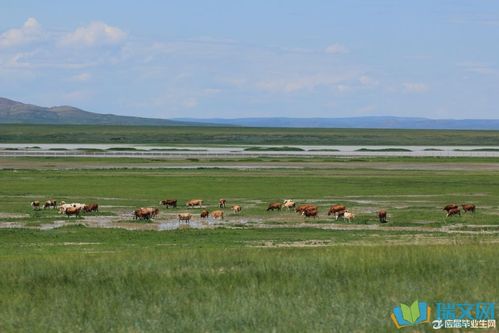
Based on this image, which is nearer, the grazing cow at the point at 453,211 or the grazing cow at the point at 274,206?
the grazing cow at the point at 453,211

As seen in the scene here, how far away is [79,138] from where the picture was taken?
169m

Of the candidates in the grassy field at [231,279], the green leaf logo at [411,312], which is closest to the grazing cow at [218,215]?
the grassy field at [231,279]

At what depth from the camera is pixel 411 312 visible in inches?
478

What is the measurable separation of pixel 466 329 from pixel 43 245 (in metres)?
18.1

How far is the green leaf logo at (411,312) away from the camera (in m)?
11.9

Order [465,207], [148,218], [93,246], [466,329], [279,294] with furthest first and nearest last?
[465,207]
[148,218]
[93,246]
[279,294]
[466,329]

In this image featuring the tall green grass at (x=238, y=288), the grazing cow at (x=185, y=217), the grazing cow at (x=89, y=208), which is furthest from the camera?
the grazing cow at (x=89, y=208)

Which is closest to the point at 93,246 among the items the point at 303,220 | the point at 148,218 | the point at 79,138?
the point at 148,218

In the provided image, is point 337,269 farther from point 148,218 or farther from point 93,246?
point 148,218

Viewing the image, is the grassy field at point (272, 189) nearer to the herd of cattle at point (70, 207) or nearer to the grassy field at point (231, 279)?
the herd of cattle at point (70, 207)

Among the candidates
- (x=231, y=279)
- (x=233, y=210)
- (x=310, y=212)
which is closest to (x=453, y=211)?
(x=310, y=212)

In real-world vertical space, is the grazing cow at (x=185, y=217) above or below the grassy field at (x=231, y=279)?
below

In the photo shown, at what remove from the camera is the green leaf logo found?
1190 cm

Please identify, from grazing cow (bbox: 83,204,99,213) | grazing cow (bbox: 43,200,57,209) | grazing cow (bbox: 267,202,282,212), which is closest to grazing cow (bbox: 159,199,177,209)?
grazing cow (bbox: 83,204,99,213)
